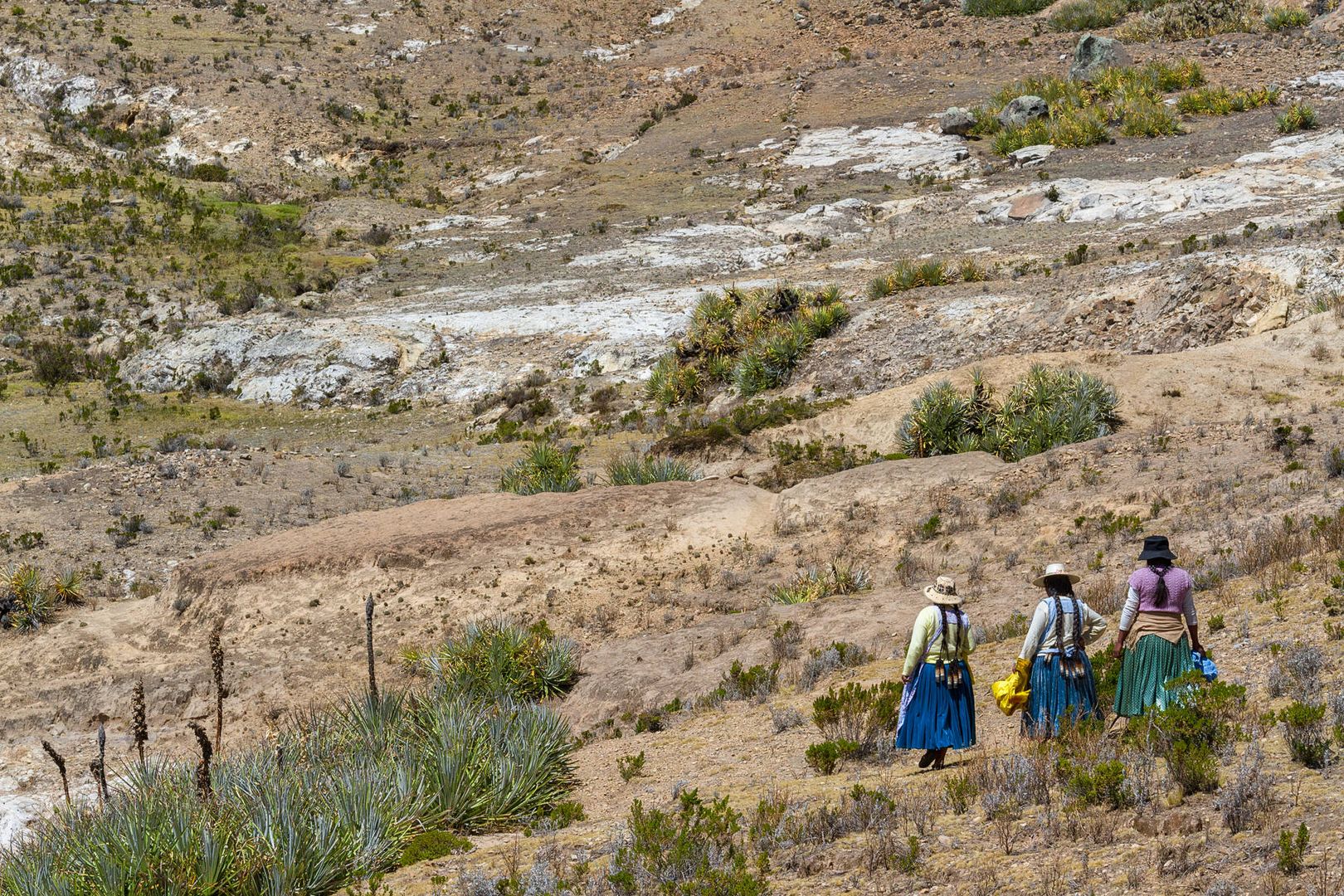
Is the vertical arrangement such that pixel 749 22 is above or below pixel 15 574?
above

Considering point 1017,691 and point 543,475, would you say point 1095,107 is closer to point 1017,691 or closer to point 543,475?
point 543,475

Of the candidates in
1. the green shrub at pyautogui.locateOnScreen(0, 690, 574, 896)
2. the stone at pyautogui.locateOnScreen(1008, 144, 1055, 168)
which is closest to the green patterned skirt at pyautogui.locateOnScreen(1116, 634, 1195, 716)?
the green shrub at pyautogui.locateOnScreen(0, 690, 574, 896)

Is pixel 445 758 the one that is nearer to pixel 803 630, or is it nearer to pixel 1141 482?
pixel 803 630

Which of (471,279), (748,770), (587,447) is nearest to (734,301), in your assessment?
(587,447)

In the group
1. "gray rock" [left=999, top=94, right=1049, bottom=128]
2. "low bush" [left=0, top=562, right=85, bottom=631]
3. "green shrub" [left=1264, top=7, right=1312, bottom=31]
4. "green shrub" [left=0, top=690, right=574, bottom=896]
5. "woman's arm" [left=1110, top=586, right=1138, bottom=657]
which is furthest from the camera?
"green shrub" [left=1264, top=7, right=1312, bottom=31]

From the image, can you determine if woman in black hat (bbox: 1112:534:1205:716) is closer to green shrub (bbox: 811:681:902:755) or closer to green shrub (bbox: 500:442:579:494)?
green shrub (bbox: 811:681:902:755)

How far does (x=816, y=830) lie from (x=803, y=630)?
5712mm

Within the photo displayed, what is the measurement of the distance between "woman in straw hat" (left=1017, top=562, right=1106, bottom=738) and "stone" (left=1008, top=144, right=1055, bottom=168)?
31.8 meters

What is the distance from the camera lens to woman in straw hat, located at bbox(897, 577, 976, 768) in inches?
304

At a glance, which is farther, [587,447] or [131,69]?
[131,69]

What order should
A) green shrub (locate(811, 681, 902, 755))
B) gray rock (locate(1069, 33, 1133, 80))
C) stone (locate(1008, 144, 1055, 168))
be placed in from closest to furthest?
green shrub (locate(811, 681, 902, 755)) < stone (locate(1008, 144, 1055, 168)) < gray rock (locate(1069, 33, 1133, 80))

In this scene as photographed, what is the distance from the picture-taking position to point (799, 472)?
1822 centimetres

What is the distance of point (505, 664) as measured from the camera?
12320 millimetres

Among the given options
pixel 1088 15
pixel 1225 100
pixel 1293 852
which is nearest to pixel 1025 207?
pixel 1225 100
